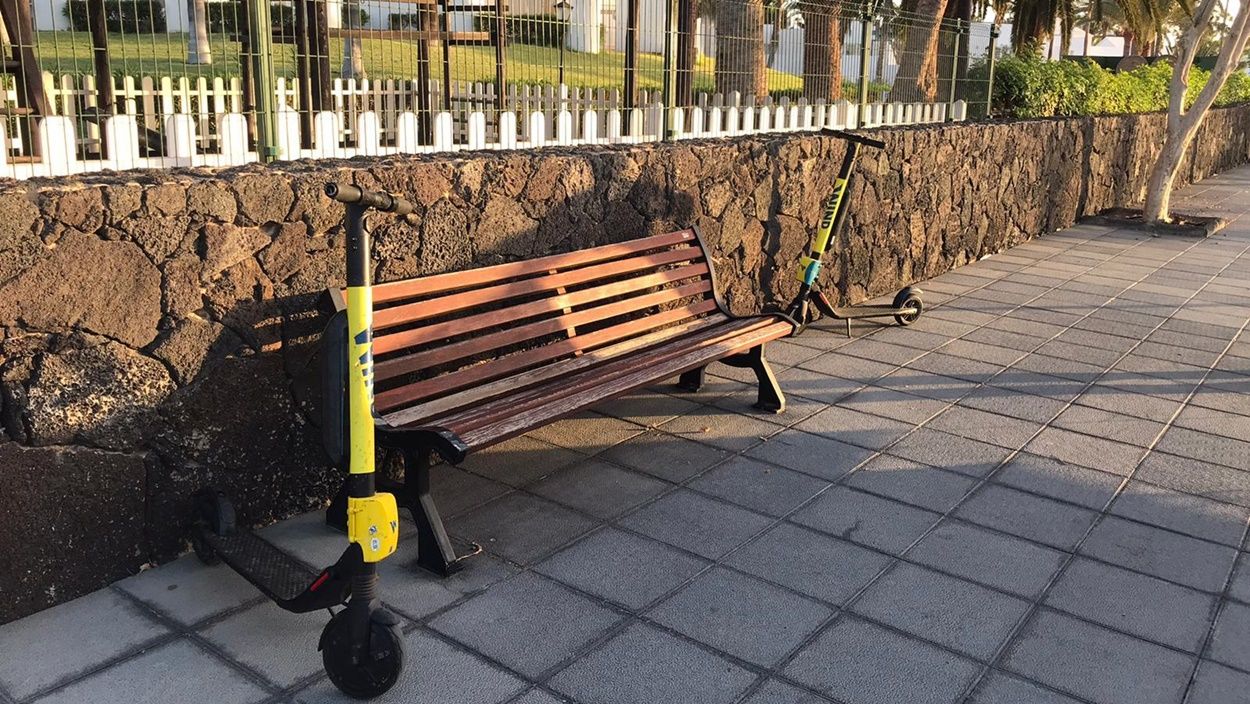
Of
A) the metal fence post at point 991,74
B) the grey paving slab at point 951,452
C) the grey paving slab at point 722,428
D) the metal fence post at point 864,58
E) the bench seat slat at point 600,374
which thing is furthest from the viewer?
the metal fence post at point 991,74

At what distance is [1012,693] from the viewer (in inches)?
116

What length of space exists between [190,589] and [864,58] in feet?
22.6

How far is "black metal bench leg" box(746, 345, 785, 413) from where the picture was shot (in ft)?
17.0

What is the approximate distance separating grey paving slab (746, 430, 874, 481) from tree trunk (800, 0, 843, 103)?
3827 millimetres

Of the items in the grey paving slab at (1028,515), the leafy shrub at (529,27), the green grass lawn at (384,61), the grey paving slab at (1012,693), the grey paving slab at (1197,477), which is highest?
the leafy shrub at (529,27)

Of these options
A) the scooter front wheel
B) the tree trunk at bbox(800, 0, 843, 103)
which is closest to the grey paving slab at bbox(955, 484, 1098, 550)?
the scooter front wheel

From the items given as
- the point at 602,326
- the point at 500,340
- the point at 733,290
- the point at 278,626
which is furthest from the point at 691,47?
the point at 278,626

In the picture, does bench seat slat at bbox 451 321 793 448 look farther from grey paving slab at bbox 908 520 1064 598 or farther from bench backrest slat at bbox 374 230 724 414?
grey paving slab at bbox 908 520 1064 598

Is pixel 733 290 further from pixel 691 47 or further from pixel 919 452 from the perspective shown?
pixel 919 452

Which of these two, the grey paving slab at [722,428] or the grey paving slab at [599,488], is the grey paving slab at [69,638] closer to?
the grey paving slab at [599,488]

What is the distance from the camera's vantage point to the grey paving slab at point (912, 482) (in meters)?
4.26

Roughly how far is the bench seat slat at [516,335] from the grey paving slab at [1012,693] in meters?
2.18

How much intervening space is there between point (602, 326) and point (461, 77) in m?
1.39

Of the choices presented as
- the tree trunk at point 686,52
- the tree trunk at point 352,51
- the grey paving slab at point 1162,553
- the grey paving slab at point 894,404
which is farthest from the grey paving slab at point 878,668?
the tree trunk at point 686,52
